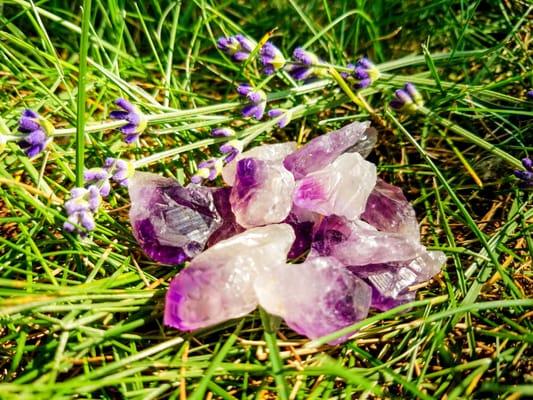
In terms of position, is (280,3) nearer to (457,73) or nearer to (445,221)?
(457,73)

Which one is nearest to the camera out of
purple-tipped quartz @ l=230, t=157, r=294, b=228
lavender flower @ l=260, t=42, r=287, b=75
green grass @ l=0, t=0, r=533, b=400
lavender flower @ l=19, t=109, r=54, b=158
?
green grass @ l=0, t=0, r=533, b=400

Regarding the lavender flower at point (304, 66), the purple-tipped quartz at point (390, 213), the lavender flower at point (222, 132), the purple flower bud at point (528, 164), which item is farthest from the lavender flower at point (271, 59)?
the purple flower bud at point (528, 164)

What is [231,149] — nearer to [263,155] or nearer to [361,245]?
[263,155]

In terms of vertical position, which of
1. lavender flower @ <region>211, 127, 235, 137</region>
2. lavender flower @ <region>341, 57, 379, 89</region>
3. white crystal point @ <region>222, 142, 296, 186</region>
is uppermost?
lavender flower @ <region>341, 57, 379, 89</region>

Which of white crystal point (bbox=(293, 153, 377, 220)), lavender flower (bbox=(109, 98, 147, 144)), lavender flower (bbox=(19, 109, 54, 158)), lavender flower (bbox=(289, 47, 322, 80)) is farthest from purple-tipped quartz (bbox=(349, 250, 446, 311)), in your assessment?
lavender flower (bbox=(19, 109, 54, 158))

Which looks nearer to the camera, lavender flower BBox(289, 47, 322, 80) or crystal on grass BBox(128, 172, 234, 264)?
crystal on grass BBox(128, 172, 234, 264)

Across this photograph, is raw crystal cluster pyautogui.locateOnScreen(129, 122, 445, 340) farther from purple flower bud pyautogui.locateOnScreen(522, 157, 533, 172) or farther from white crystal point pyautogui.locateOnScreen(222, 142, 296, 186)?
purple flower bud pyautogui.locateOnScreen(522, 157, 533, 172)
